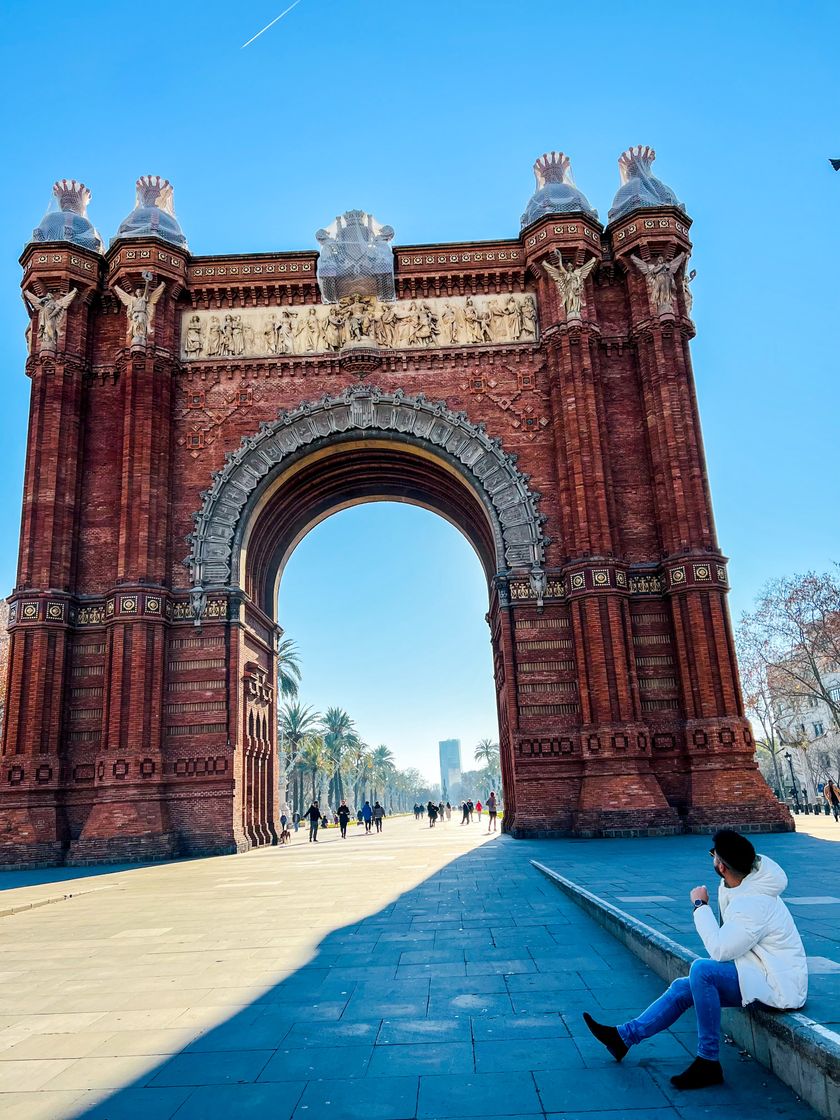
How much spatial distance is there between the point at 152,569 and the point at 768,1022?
19279 millimetres

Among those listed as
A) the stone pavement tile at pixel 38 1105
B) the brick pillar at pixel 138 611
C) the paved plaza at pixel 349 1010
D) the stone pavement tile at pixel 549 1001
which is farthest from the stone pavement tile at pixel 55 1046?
the brick pillar at pixel 138 611

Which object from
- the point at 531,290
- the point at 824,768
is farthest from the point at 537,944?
the point at 824,768

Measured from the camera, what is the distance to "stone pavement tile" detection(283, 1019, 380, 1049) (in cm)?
476

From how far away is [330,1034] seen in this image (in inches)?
194

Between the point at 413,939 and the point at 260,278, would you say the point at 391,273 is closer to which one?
the point at 260,278

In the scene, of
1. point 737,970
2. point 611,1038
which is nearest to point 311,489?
point 611,1038

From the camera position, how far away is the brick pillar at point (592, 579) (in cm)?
1862

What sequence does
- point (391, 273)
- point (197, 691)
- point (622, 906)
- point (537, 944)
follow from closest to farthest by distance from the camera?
point (537, 944) < point (622, 906) < point (197, 691) < point (391, 273)

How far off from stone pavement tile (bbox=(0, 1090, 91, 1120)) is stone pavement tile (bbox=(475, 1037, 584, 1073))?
2.05 metres

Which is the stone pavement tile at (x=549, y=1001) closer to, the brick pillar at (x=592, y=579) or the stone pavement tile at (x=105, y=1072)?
the stone pavement tile at (x=105, y=1072)

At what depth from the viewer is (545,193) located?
2366 centimetres

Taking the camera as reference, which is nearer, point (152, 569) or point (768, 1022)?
point (768, 1022)

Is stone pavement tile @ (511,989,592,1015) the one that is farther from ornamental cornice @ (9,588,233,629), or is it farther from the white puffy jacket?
ornamental cornice @ (9,588,233,629)

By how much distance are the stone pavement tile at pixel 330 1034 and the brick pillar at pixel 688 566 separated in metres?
15.2
